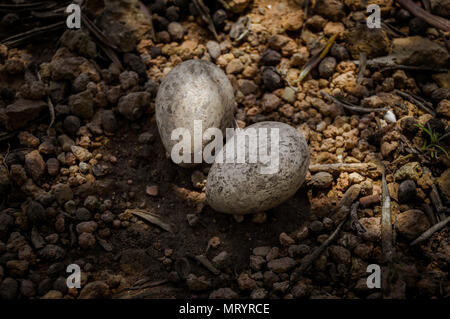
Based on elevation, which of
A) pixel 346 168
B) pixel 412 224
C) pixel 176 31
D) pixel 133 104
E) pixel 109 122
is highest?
pixel 176 31

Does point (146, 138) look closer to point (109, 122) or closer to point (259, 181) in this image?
point (109, 122)

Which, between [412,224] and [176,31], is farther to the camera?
[176,31]

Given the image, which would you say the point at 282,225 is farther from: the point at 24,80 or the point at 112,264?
the point at 24,80

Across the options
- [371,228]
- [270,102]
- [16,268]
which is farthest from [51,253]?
[371,228]

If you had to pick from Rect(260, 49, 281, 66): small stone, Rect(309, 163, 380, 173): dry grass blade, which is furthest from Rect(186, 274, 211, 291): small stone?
Rect(260, 49, 281, 66): small stone

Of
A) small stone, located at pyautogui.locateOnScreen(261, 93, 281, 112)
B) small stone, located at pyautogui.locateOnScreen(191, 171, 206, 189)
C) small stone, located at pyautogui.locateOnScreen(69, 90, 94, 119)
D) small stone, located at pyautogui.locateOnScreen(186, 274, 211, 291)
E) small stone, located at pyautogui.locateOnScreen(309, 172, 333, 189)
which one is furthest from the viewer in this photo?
small stone, located at pyautogui.locateOnScreen(261, 93, 281, 112)

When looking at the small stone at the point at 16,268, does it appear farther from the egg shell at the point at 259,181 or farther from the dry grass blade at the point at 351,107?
the dry grass blade at the point at 351,107

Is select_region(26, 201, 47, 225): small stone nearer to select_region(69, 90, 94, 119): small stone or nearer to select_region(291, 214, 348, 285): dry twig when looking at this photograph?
select_region(69, 90, 94, 119): small stone
